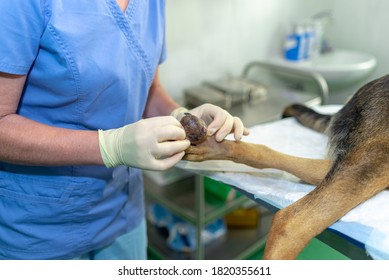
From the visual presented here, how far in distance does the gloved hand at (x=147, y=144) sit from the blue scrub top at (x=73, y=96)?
0.40 feet

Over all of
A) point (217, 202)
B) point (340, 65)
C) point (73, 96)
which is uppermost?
point (73, 96)

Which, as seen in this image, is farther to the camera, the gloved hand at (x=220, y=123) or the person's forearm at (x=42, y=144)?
the gloved hand at (x=220, y=123)

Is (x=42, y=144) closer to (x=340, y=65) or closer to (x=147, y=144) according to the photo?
(x=147, y=144)

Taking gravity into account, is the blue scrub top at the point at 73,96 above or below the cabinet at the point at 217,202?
above

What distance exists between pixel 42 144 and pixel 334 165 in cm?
60

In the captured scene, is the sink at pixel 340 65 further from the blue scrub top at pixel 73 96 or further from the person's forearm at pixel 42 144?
the person's forearm at pixel 42 144

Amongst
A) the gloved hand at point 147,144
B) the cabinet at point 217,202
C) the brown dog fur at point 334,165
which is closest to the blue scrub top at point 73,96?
the gloved hand at point 147,144

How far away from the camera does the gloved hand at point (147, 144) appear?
76 centimetres

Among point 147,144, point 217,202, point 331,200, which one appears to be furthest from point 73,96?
point 217,202

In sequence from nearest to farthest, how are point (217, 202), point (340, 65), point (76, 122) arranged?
1. point (76, 122)
2. point (217, 202)
3. point (340, 65)

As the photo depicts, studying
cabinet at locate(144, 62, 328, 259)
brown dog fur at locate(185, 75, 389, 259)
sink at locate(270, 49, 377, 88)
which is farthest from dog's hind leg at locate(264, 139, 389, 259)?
sink at locate(270, 49, 377, 88)

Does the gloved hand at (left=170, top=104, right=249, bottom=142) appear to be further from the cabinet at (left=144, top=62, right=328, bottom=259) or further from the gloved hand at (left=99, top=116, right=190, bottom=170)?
the cabinet at (left=144, top=62, right=328, bottom=259)

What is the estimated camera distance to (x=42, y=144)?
765 mm

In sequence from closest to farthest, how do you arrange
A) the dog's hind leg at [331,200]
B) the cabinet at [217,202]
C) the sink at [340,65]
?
the dog's hind leg at [331,200] < the cabinet at [217,202] < the sink at [340,65]
